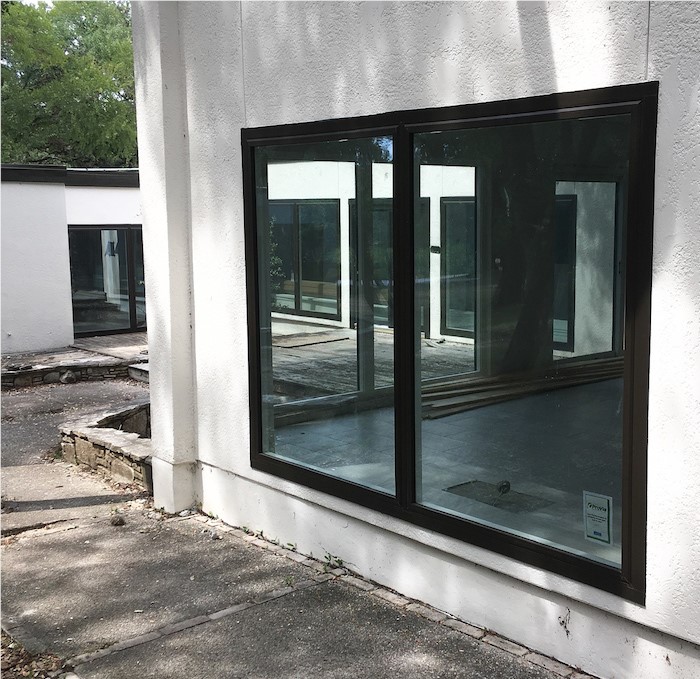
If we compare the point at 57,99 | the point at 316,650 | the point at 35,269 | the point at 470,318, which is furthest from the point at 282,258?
the point at 57,99

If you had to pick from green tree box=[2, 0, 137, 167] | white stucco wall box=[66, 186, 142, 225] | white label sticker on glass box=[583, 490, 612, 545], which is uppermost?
green tree box=[2, 0, 137, 167]

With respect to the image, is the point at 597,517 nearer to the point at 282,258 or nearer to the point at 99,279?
the point at 282,258

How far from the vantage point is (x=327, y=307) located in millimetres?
5426

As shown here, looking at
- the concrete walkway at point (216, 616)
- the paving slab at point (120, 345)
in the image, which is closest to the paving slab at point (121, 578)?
the concrete walkway at point (216, 616)

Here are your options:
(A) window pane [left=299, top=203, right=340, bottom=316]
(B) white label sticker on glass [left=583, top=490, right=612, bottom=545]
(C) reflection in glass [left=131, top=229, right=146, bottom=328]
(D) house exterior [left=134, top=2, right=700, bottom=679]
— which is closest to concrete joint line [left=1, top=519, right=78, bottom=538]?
(D) house exterior [left=134, top=2, right=700, bottom=679]

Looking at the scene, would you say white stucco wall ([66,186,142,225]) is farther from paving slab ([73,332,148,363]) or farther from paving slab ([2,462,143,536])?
paving slab ([2,462,143,536])

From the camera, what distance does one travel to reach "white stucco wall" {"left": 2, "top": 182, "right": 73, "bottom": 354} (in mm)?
15422

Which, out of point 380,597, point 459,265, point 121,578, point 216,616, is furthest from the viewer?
point 121,578

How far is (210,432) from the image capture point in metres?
6.30

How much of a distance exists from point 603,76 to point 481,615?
2567mm

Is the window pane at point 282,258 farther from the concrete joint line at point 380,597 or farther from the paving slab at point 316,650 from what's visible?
the paving slab at point 316,650

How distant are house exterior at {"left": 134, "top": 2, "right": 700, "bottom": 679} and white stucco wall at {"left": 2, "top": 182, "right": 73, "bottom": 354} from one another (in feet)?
32.7

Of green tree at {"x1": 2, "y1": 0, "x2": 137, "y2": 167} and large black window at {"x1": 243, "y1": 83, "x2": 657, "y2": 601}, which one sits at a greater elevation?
green tree at {"x1": 2, "y1": 0, "x2": 137, "y2": 167}

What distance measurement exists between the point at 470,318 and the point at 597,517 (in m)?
1.16
